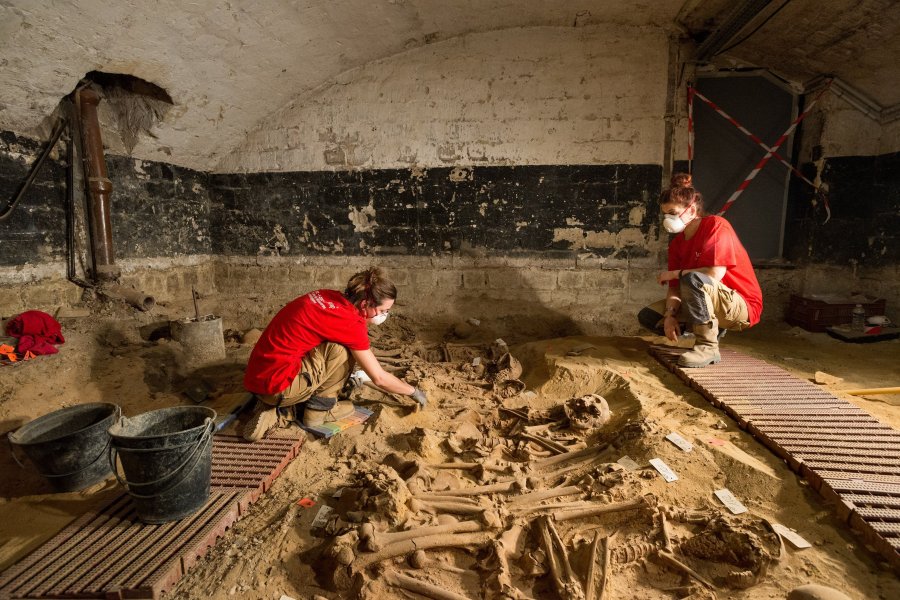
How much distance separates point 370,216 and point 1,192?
3718mm

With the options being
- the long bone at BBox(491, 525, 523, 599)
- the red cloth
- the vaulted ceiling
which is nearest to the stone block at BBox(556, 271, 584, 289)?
the vaulted ceiling

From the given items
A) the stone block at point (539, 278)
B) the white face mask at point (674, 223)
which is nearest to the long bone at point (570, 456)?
the white face mask at point (674, 223)

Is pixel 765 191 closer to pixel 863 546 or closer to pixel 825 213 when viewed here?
pixel 825 213

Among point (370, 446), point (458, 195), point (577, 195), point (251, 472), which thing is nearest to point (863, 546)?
point (370, 446)

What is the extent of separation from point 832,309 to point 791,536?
4.67 m

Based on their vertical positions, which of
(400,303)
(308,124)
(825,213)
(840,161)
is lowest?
(400,303)

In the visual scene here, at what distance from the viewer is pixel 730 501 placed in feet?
8.03

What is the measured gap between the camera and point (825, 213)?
574cm

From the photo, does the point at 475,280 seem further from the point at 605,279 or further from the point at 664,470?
the point at 664,470

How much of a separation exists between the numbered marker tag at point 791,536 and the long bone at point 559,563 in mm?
1047

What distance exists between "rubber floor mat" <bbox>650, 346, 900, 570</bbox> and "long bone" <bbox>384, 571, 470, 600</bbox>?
6.61 ft

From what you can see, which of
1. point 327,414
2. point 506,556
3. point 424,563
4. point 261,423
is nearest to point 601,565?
point 506,556

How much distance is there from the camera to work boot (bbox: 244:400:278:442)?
3299 millimetres

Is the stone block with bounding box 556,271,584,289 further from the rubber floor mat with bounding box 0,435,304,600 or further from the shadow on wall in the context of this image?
the rubber floor mat with bounding box 0,435,304,600
